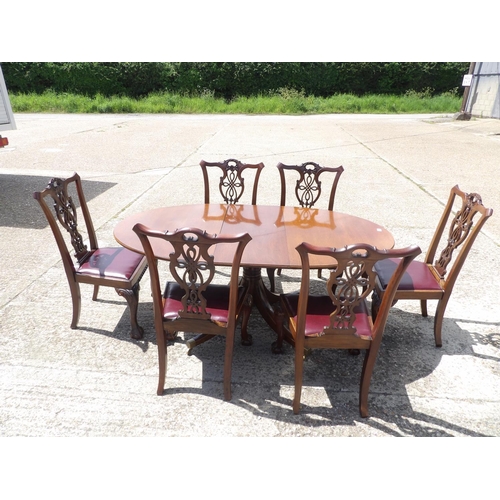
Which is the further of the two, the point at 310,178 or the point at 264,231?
the point at 310,178

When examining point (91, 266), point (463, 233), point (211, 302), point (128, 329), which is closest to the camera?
point (211, 302)

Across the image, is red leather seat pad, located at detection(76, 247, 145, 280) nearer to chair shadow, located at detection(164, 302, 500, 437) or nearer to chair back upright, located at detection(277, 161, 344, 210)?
→ chair shadow, located at detection(164, 302, 500, 437)

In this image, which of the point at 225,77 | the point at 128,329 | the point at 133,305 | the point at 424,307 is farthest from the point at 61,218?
the point at 225,77

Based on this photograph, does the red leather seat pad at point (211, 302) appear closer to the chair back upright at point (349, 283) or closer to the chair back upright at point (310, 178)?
the chair back upright at point (349, 283)

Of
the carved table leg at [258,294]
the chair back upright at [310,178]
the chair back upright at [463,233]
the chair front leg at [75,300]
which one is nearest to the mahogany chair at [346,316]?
the carved table leg at [258,294]

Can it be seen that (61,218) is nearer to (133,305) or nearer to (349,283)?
(133,305)

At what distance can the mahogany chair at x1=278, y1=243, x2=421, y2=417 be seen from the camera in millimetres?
1933

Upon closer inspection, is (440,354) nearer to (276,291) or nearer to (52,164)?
(276,291)

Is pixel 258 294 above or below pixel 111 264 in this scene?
below

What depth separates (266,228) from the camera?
9.90 feet

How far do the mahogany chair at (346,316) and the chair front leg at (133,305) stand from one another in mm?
1160

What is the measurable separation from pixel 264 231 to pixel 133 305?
111 centimetres

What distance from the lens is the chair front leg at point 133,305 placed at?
2893 millimetres

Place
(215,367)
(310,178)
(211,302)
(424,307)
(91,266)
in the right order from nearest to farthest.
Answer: (211,302) → (215,367) → (91,266) → (424,307) → (310,178)
